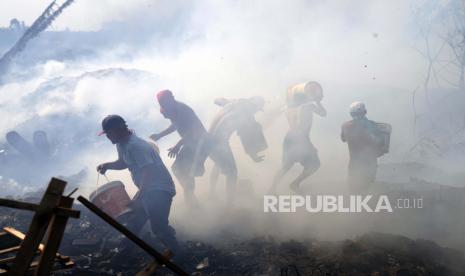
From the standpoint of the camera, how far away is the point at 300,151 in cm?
756

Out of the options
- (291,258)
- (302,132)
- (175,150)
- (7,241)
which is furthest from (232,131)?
(7,241)

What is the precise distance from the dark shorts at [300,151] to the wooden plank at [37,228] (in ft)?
18.6

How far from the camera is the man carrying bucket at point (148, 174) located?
5.12 m

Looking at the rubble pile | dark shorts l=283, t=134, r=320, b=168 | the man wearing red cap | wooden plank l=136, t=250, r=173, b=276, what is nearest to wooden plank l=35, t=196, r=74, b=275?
wooden plank l=136, t=250, r=173, b=276

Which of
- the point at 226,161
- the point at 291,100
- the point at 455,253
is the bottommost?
the point at 455,253

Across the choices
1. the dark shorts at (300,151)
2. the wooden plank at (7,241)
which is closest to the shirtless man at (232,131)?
the dark shorts at (300,151)

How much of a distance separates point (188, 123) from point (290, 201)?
2.63 metres

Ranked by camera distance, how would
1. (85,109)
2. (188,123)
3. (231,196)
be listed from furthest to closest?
(85,109)
(231,196)
(188,123)

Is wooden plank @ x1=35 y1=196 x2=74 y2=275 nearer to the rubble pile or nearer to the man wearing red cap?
the rubble pile

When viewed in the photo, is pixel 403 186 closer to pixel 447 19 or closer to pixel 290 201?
pixel 290 201

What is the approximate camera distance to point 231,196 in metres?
7.61

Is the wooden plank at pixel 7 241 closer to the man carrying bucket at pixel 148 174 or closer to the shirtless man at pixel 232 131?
the man carrying bucket at pixel 148 174

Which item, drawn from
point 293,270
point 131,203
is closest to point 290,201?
point 293,270

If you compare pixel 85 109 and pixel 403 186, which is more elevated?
pixel 85 109
